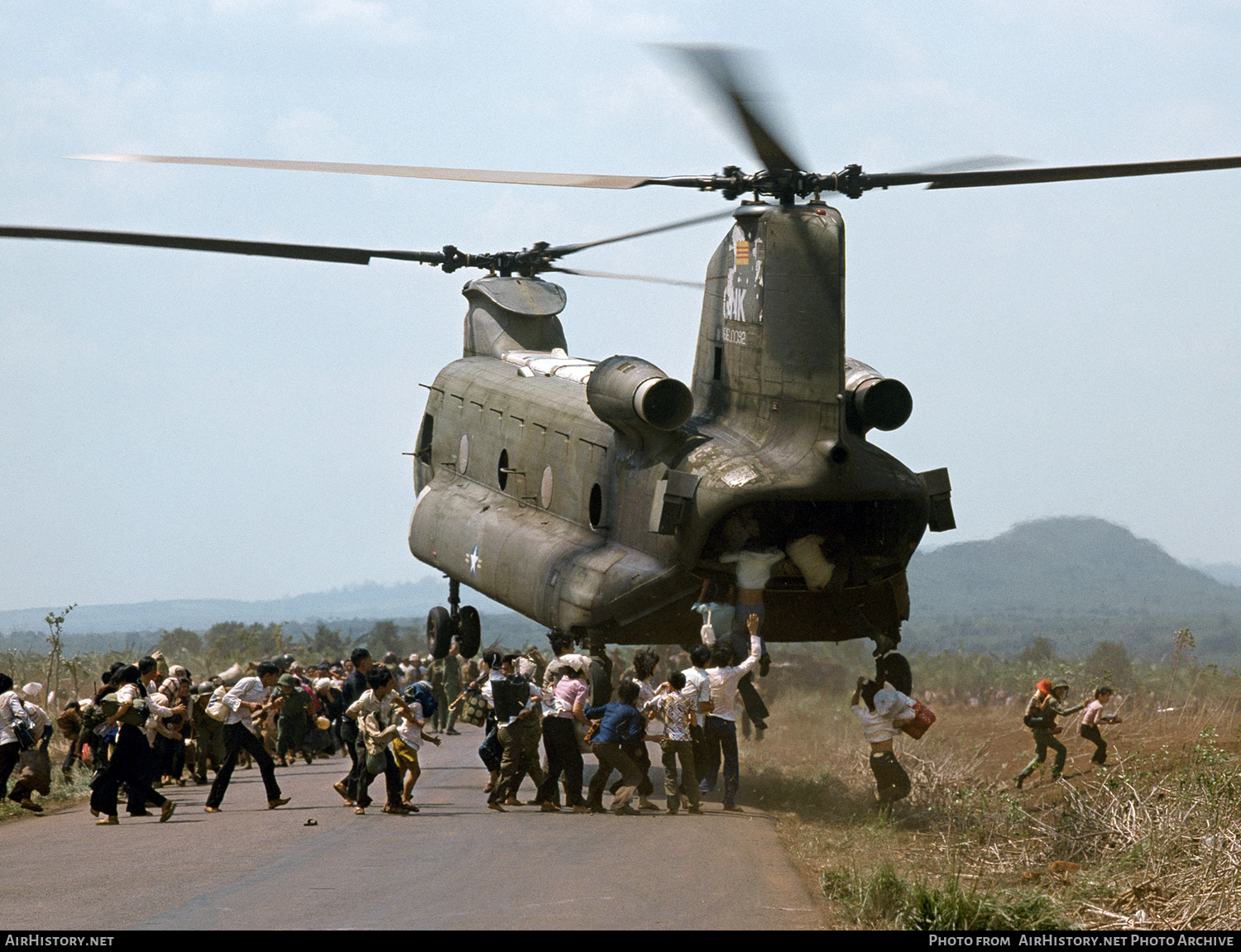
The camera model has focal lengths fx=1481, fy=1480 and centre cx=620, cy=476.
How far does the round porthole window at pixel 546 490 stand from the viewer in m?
19.2

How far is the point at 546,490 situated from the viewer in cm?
1931

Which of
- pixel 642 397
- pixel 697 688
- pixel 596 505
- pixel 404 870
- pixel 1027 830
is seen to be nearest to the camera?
pixel 404 870

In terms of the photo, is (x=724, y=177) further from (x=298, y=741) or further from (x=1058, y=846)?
(x=298, y=741)

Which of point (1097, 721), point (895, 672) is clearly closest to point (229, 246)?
point (895, 672)

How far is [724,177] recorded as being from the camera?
1602 centimetres

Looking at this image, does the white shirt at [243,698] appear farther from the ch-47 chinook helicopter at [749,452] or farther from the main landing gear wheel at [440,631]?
the main landing gear wheel at [440,631]

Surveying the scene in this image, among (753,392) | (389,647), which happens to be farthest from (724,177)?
(389,647)

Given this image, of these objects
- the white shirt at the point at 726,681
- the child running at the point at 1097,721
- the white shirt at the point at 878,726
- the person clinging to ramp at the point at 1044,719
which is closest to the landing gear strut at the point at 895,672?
the white shirt at the point at 878,726

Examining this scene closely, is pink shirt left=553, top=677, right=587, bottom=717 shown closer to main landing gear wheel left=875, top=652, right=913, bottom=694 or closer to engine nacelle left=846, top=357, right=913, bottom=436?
main landing gear wheel left=875, top=652, right=913, bottom=694

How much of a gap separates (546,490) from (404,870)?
815cm

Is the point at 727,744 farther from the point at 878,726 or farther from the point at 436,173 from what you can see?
the point at 436,173

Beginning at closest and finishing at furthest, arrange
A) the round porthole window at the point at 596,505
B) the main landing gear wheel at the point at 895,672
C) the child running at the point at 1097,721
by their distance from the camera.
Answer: the main landing gear wheel at the point at 895,672 < the round porthole window at the point at 596,505 < the child running at the point at 1097,721

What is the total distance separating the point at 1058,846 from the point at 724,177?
301 inches

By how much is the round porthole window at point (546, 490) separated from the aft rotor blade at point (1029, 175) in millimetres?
5967
